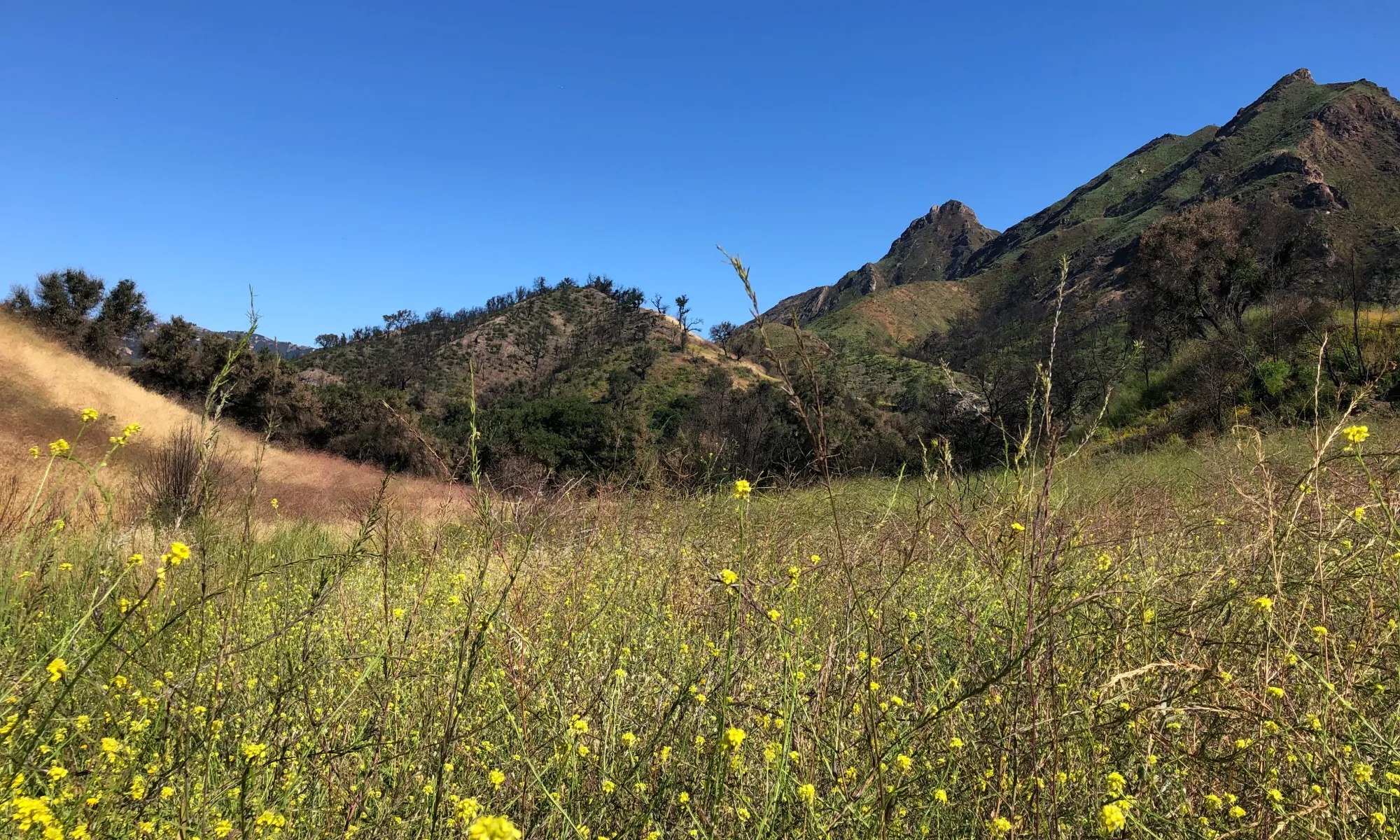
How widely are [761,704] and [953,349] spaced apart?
73.2 m

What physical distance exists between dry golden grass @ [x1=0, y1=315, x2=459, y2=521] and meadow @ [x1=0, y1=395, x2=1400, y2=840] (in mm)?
8439

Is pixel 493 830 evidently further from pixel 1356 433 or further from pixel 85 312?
pixel 85 312

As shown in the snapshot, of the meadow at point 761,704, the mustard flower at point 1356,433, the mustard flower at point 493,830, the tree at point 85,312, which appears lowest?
the meadow at point 761,704

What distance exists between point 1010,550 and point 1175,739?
71 centimetres

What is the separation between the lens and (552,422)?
22984 mm

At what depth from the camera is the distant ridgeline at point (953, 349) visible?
11.0 m

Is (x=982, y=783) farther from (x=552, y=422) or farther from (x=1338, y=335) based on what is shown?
(x=552, y=422)

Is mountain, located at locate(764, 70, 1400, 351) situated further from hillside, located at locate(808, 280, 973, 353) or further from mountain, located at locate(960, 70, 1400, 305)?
hillside, located at locate(808, 280, 973, 353)

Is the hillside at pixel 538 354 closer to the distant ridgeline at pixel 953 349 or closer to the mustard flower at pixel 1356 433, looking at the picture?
the distant ridgeline at pixel 953 349

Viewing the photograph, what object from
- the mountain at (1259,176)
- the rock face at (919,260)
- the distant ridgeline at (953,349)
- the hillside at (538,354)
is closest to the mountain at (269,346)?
the distant ridgeline at (953,349)

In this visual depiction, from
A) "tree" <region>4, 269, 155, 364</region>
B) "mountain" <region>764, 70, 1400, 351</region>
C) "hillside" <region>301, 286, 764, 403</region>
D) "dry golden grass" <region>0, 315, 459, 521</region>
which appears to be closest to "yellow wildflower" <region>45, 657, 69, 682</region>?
"dry golden grass" <region>0, 315, 459, 521</region>

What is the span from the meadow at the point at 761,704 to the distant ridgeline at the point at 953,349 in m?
0.57

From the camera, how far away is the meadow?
1415 mm

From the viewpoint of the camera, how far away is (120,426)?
17.6m
